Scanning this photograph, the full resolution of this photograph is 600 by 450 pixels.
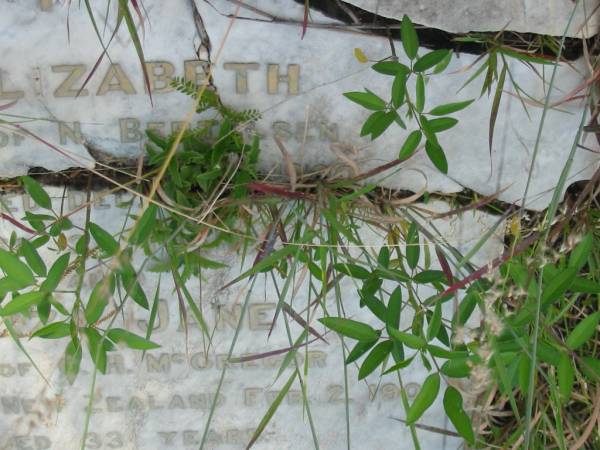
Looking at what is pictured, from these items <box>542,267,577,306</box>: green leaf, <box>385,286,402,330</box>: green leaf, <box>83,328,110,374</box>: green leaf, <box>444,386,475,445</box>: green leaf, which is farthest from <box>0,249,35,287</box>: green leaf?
<box>542,267,577,306</box>: green leaf

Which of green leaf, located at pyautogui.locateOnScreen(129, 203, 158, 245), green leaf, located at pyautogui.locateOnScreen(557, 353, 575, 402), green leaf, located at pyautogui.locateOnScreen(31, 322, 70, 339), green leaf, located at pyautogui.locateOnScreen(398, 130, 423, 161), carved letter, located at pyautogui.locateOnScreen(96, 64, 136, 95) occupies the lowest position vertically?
green leaf, located at pyautogui.locateOnScreen(31, 322, 70, 339)

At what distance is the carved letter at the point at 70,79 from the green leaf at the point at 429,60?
55 centimetres

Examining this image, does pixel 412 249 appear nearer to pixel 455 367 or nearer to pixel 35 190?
pixel 455 367

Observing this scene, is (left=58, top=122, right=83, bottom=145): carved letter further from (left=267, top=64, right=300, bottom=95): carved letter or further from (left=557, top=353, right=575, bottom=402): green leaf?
(left=557, top=353, right=575, bottom=402): green leaf

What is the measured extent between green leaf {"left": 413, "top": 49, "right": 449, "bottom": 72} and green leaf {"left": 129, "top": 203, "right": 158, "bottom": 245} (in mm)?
469

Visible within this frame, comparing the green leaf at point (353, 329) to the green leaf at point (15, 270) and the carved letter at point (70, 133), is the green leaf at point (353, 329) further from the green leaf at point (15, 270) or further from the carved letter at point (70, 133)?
the carved letter at point (70, 133)

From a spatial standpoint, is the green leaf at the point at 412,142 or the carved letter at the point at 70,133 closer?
the green leaf at the point at 412,142

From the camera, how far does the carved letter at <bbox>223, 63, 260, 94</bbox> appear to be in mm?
1216

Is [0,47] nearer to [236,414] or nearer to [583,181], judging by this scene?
[236,414]

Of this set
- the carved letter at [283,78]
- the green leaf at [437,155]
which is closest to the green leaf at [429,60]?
the green leaf at [437,155]

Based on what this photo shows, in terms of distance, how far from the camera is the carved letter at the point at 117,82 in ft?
3.96

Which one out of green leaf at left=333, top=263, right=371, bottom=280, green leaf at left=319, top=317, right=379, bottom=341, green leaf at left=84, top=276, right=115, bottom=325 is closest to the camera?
green leaf at left=84, top=276, right=115, bottom=325

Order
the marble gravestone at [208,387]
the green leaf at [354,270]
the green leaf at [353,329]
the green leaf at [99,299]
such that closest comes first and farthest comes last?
the green leaf at [99,299] → the green leaf at [353,329] → the green leaf at [354,270] → the marble gravestone at [208,387]

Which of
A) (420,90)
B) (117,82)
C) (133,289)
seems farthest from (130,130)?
(420,90)
